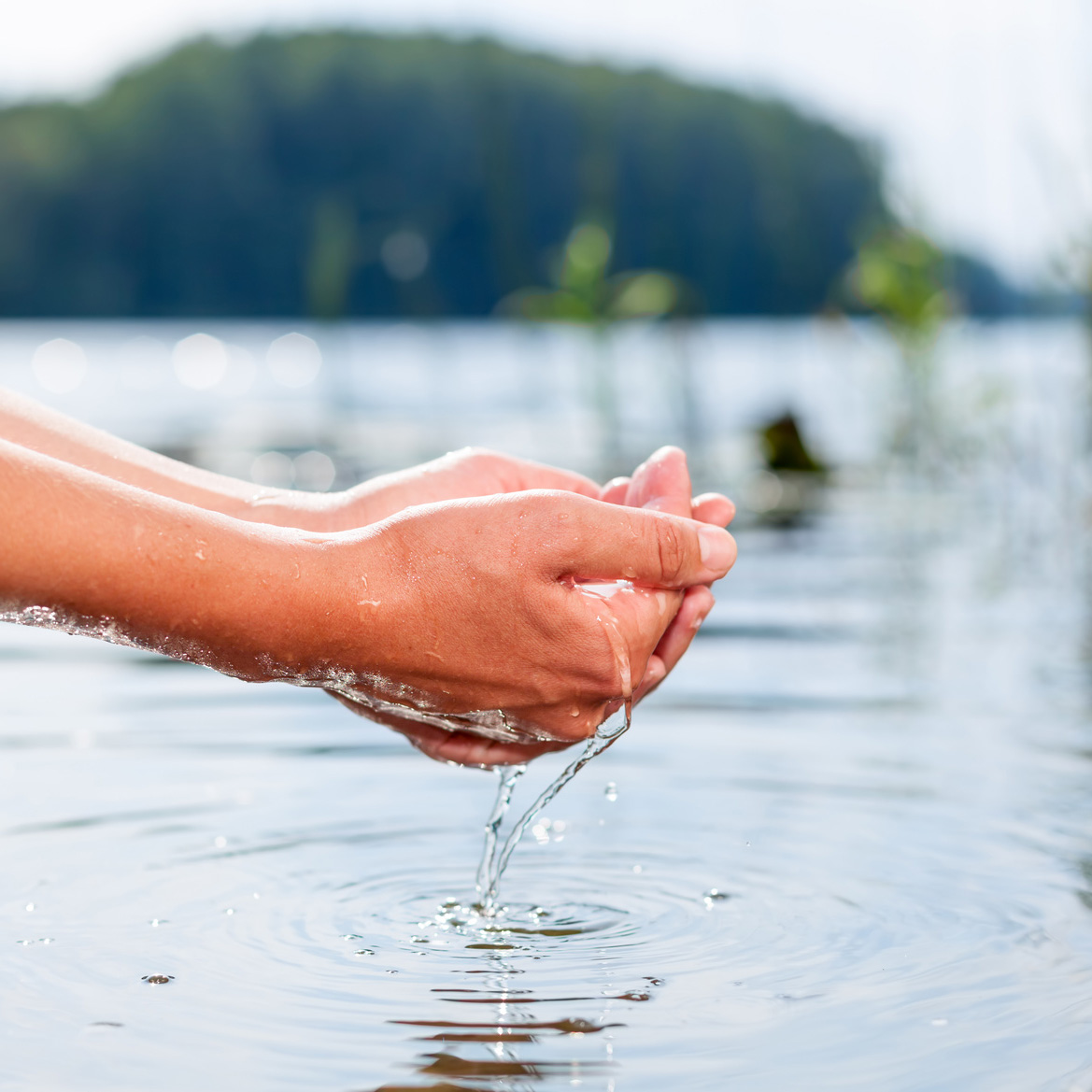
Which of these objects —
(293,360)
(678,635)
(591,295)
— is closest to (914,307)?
(591,295)

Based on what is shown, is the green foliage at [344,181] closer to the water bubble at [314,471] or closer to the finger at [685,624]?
the water bubble at [314,471]

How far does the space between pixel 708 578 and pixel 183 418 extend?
17.9m

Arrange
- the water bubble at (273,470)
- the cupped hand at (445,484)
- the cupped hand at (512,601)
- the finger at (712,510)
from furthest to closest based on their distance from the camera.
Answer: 1. the water bubble at (273,470)
2. the cupped hand at (445,484)
3. the finger at (712,510)
4. the cupped hand at (512,601)

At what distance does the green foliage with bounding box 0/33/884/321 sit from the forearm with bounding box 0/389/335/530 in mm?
44566

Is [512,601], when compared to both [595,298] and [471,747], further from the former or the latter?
[595,298]

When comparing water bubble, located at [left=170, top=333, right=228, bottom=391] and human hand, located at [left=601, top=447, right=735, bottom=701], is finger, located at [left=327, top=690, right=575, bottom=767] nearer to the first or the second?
human hand, located at [left=601, top=447, right=735, bottom=701]

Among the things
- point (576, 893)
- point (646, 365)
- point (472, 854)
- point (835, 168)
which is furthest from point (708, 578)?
point (835, 168)

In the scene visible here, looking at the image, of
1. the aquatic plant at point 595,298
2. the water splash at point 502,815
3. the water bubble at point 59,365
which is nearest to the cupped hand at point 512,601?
the water splash at point 502,815

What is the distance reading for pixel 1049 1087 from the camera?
1483 millimetres

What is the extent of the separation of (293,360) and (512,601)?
65.5 meters

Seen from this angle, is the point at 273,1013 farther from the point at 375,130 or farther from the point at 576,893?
the point at 375,130

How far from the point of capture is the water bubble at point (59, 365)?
33281 mm

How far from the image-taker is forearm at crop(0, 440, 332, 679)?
5.32 ft

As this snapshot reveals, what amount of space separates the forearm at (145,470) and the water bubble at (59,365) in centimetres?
2682
